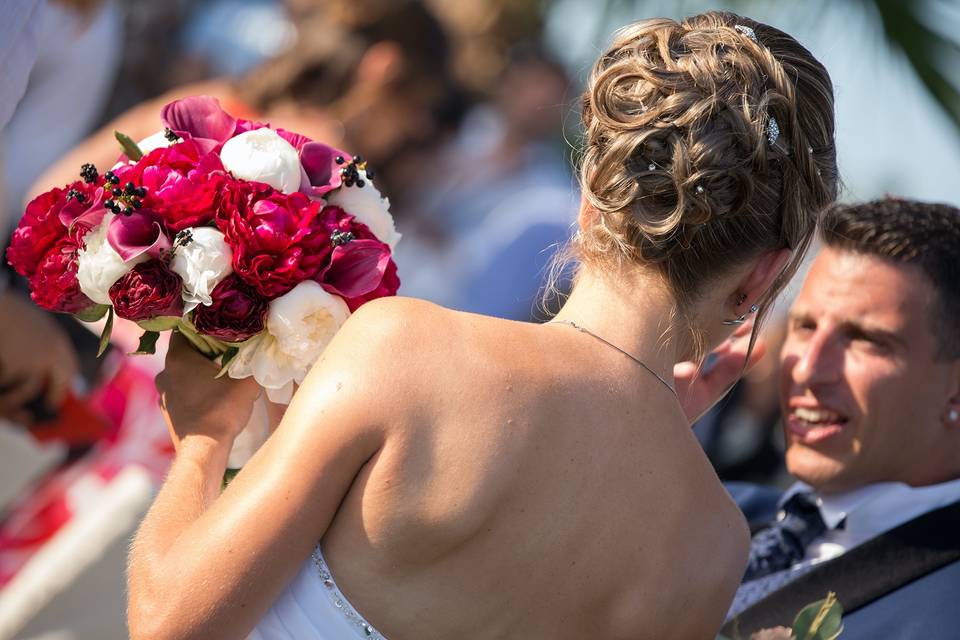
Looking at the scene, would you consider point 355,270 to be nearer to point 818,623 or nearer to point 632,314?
point 632,314

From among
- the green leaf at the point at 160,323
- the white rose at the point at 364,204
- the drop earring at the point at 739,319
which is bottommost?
the drop earring at the point at 739,319

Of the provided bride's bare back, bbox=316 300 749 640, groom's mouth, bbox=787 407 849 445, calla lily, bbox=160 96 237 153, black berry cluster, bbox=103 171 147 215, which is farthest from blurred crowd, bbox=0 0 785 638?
bride's bare back, bbox=316 300 749 640

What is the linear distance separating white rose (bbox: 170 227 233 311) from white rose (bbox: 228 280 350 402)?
0.12 m

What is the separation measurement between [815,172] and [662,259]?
31 cm

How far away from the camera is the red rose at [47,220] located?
1965 millimetres

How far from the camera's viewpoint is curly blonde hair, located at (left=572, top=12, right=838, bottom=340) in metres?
1.71

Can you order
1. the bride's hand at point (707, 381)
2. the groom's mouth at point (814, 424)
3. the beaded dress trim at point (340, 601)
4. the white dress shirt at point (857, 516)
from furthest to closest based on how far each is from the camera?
1. the groom's mouth at point (814, 424)
2. the white dress shirt at point (857, 516)
3. the bride's hand at point (707, 381)
4. the beaded dress trim at point (340, 601)

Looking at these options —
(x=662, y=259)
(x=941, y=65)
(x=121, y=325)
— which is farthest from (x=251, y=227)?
(x=941, y=65)

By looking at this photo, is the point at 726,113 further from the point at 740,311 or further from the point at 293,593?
the point at 293,593

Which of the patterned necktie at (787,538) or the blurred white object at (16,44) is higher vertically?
the blurred white object at (16,44)

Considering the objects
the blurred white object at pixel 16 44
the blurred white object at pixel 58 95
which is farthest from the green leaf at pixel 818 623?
the blurred white object at pixel 58 95

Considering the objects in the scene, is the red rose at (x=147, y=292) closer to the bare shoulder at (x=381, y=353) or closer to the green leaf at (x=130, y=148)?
the green leaf at (x=130, y=148)

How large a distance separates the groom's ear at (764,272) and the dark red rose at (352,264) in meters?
0.64

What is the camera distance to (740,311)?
6.25 feet
